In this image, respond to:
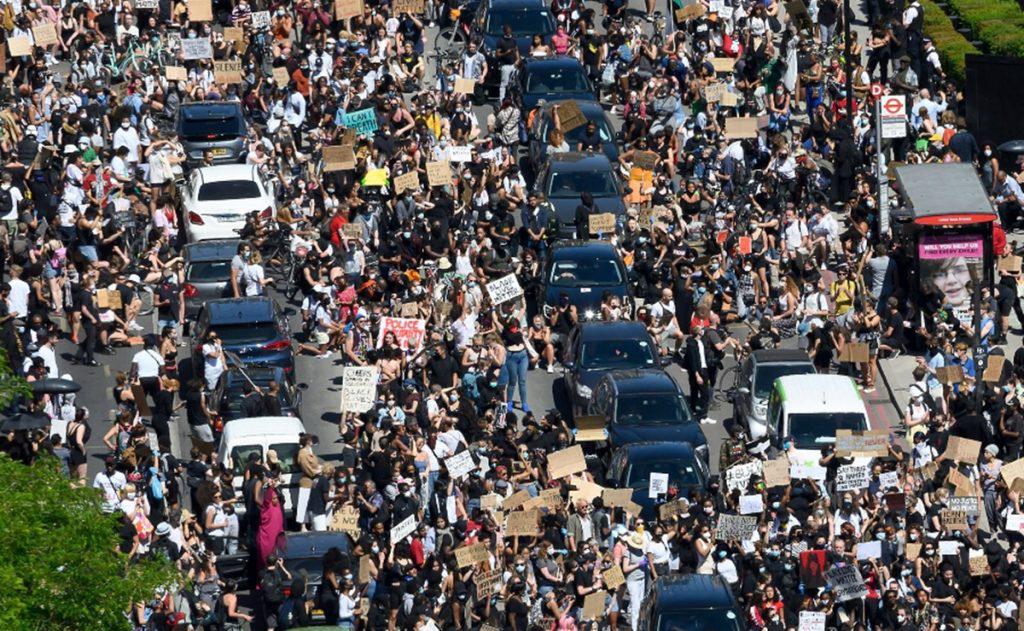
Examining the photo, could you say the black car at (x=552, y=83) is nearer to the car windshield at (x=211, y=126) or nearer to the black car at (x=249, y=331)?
the car windshield at (x=211, y=126)

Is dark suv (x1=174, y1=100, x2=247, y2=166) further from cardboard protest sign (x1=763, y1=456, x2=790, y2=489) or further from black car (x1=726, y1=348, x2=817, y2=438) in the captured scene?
cardboard protest sign (x1=763, y1=456, x2=790, y2=489)

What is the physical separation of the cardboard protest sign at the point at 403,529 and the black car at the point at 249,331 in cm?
564

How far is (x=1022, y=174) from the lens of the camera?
4941cm

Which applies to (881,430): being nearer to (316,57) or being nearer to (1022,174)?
(1022,174)

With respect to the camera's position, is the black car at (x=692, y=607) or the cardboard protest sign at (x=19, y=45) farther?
the cardboard protest sign at (x=19, y=45)

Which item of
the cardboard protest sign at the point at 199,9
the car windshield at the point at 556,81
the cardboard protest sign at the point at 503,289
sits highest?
the cardboard protest sign at the point at 199,9

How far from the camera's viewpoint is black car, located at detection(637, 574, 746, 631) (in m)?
34.5

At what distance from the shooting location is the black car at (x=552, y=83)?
52.2 meters

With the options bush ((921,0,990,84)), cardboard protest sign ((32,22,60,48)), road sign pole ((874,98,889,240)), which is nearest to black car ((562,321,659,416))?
road sign pole ((874,98,889,240))

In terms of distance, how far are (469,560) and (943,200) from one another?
11.7 meters

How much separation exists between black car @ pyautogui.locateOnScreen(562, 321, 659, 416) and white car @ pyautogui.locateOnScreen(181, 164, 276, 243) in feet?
23.2

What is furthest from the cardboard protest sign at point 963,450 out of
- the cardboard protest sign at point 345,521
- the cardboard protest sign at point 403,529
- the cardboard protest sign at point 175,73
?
the cardboard protest sign at point 175,73

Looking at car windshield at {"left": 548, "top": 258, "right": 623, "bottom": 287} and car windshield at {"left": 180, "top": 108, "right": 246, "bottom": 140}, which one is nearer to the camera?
car windshield at {"left": 548, "top": 258, "right": 623, "bottom": 287}

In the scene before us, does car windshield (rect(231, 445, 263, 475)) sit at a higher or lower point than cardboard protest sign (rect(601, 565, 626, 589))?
higher
